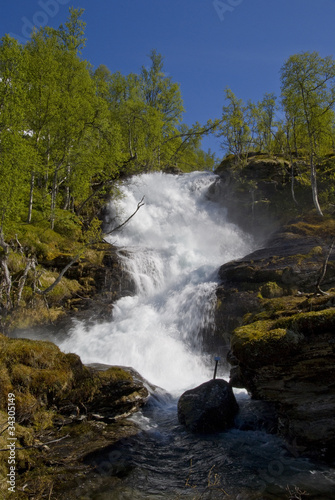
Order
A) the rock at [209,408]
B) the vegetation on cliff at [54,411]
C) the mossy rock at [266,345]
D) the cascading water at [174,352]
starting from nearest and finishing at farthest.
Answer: the vegetation on cliff at [54,411], the cascading water at [174,352], the mossy rock at [266,345], the rock at [209,408]

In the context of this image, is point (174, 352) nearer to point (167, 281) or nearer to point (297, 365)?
point (167, 281)

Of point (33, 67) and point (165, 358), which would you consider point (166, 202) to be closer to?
point (33, 67)

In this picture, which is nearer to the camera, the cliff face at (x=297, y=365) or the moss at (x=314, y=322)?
the moss at (x=314, y=322)

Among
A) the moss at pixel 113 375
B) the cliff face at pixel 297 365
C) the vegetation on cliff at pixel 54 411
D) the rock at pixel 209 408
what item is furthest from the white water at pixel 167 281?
the cliff face at pixel 297 365

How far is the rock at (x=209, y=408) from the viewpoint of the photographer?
7965mm

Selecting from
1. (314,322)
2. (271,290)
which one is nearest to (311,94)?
(271,290)

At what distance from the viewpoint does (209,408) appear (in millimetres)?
8078

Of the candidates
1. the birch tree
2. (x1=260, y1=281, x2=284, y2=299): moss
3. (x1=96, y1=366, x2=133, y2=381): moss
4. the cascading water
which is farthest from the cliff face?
the birch tree

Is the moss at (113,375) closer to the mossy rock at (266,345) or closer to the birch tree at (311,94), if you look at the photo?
the mossy rock at (266,345)

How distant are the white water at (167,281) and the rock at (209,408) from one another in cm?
291

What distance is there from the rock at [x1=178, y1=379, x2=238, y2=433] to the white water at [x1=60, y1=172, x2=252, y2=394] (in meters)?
2.91

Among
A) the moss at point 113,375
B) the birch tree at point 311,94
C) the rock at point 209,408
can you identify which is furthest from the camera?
the birch tree at point 311,94

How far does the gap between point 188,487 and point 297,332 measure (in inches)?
140

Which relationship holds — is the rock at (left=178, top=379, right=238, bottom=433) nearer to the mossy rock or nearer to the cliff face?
the cliff face
